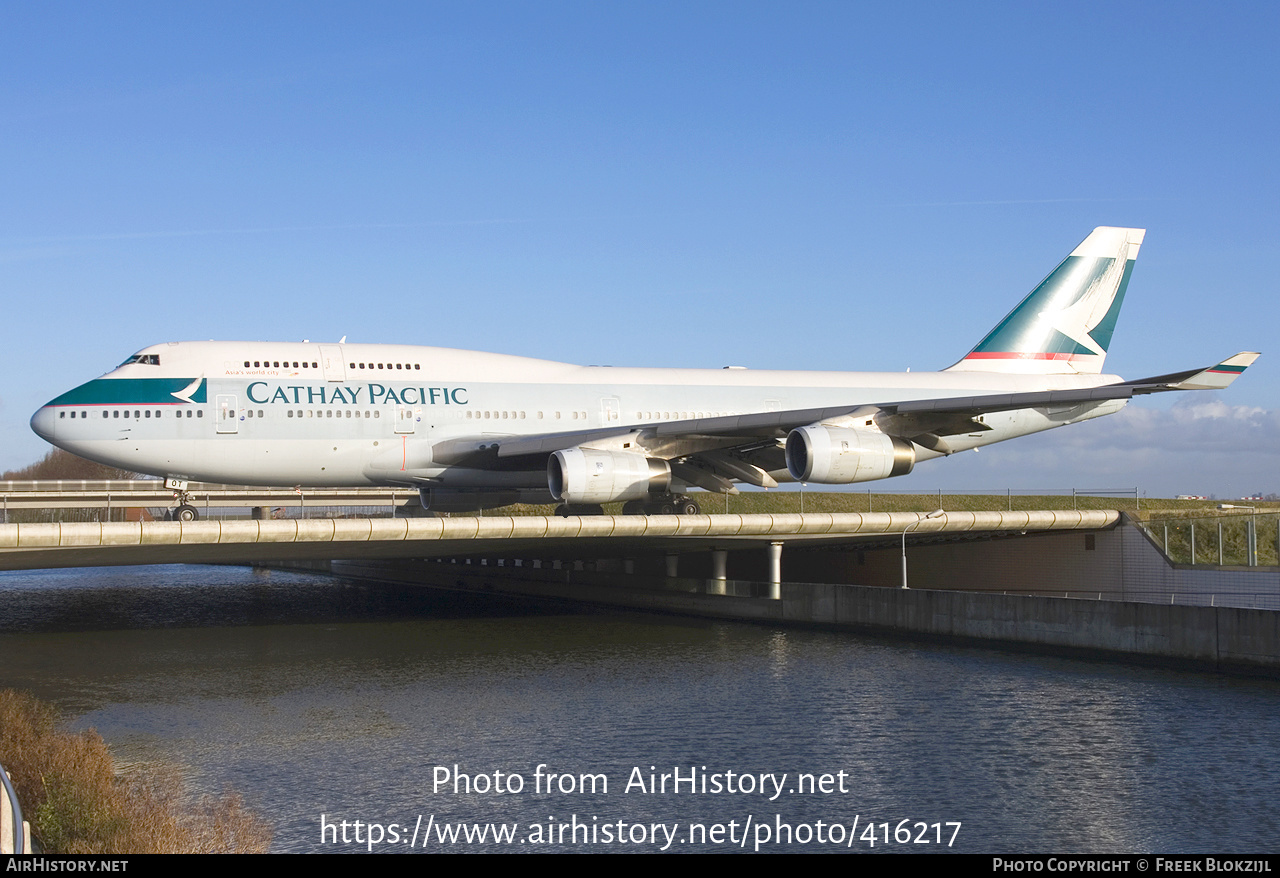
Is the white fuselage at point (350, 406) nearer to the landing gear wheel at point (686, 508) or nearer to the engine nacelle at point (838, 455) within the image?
the landing gear wheel at point (686, 508)

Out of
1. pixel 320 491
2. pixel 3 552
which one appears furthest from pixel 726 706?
pixel 320 491

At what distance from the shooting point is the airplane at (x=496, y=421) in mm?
37125

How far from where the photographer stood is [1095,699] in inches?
1191

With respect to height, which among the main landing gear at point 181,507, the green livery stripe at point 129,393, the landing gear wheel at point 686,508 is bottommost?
the landing gear wheel at point 686,508

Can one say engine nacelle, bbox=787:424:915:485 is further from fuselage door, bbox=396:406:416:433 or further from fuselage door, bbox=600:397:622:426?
fuselage door, bbox=396:406:416:433

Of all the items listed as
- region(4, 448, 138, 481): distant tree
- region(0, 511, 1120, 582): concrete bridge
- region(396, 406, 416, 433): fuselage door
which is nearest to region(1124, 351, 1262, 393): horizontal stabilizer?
region(0, 511, 1120, 582): concrete bridge

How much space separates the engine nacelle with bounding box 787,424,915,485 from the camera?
125 ft

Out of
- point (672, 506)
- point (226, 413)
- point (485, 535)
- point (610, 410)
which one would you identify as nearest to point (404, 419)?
point (485, 535)

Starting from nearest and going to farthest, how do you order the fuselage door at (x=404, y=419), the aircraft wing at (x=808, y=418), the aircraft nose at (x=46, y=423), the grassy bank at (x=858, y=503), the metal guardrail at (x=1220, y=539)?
the aircraft nose at (x=46, y=423) < the aircraft wing at (x=808, y=418) < the fuselage door at (x=404, y=419) < the metal guardrail at (x=1220, y=539) < the grassy bank at (x=858, y=503)

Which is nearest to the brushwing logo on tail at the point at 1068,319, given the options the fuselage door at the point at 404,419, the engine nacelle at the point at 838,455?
the engine nacelle at the point at 838,455

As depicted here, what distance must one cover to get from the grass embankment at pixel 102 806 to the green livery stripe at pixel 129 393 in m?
15.0

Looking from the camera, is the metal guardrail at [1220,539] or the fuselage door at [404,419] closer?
the fuselage door at [404,419]

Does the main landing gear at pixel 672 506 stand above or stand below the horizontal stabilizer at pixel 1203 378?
below

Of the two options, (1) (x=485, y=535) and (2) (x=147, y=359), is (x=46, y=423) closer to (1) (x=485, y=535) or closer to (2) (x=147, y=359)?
(2) (x=147, y=359)
